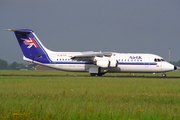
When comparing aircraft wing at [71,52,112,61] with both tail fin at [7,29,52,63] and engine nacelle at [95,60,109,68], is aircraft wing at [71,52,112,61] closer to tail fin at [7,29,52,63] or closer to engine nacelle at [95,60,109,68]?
engine nacelle at [95,60,109,68]

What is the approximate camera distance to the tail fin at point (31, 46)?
47.2 meters

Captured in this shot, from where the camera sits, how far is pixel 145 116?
34.4 ft

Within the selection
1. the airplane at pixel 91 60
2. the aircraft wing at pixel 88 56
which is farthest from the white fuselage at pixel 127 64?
the aircraft wing at pixel 88 56

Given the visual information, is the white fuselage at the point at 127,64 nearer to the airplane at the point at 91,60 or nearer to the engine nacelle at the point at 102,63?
the airplane at the point at 91,60

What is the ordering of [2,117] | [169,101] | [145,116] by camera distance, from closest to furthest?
[2,117] → [145,116] → [169,101]

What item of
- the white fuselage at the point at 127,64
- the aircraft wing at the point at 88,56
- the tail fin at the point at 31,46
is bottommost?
the white fuselage at the point at 127,64

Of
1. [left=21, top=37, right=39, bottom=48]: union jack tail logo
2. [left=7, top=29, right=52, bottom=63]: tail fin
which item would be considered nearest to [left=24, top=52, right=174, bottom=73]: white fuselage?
[left=7, top=29, right=52, bottom=63]: tail fin

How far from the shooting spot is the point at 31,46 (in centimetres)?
4753

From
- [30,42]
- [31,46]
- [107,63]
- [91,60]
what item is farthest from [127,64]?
[30,42]

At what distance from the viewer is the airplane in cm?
4472

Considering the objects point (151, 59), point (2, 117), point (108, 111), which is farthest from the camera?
point (151, 59)

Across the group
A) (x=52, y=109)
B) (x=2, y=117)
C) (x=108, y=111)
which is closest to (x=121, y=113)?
(x=108, y=111)

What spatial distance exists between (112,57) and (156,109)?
3379cm

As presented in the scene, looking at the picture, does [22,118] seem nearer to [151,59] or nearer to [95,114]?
[95,114]
